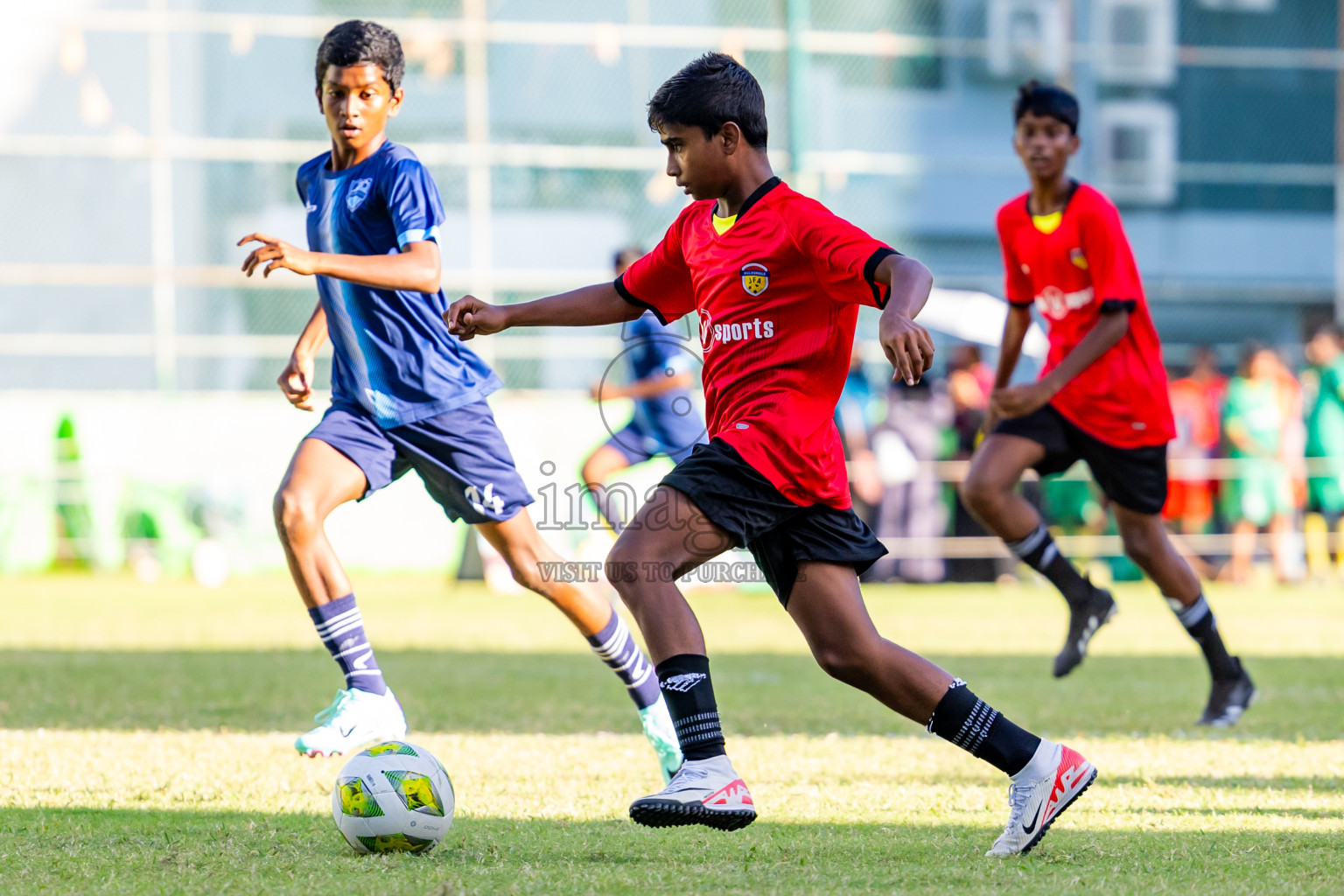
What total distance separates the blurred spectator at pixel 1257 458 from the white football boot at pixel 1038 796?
12.7 metres

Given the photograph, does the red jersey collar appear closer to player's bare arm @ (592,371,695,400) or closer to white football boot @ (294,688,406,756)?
white football boot @ (294,688,406,756)

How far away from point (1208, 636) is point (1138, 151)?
53.4 ft

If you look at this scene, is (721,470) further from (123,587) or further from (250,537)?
(250,537)

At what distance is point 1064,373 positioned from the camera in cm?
596

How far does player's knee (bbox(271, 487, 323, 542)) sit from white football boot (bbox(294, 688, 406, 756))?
19.7 inches

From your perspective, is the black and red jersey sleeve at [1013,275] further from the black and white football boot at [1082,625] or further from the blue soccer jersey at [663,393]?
the blue soccer jersey at [663,393]

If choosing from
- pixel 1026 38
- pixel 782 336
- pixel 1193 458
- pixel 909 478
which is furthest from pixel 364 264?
pixel 1026 38

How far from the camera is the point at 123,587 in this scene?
14.8 metres

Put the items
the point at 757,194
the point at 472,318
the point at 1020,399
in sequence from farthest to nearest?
the point at 1020,399 → the point at 472,318 → the point at 757,194

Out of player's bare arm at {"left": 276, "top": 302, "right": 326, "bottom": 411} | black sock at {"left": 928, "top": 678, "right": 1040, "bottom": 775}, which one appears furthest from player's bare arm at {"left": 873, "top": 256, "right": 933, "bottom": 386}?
player's bare arm at {"left": 276, "top": 302, "right": 326, "bottom": 411}

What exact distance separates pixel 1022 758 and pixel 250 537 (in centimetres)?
1384

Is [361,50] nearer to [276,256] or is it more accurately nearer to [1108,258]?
[276,256]

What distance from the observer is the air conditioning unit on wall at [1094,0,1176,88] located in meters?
21.1

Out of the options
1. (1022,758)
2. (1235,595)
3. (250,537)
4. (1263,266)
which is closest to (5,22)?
(250,537)
